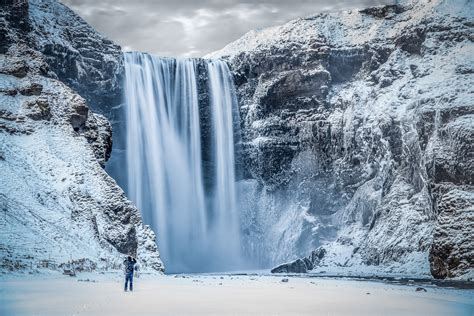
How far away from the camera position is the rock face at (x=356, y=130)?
50.8 meters

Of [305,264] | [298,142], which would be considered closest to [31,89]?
[305,264]

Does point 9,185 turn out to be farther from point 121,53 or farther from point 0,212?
point 121,53

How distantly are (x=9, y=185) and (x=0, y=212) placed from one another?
4.03m

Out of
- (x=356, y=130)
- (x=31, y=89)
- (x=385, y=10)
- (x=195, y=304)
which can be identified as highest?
(x=385, y=10)

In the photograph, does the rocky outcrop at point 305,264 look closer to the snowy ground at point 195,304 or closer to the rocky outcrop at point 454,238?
the rocky outcrop at point 454,238

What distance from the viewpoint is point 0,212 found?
3688 cm

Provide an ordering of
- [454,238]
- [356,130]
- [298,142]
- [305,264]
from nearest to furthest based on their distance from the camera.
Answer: [454,238] < [305,264] < [356,130] < [298,142]

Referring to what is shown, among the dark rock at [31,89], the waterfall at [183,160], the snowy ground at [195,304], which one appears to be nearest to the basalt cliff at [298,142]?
the dark rock at [31,89]

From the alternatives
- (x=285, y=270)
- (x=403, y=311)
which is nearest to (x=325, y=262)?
(x=285, y=270)

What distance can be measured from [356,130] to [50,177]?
33.4 meters

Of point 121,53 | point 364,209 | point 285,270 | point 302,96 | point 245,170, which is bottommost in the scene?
point 285,270

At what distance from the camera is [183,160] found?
6806cm

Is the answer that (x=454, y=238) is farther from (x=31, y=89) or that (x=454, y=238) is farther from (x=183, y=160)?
(x=183, y=160)

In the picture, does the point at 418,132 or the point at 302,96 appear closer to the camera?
the point at 418,132
